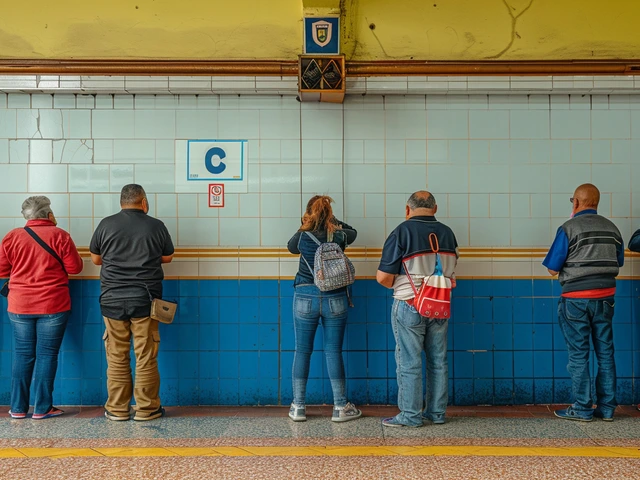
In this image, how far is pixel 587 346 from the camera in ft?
16.4

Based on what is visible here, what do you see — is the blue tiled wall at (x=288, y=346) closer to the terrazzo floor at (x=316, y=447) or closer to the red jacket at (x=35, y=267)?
the terrazzo floor at (x=316, y=447)

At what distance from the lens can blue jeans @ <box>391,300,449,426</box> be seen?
4.83 m

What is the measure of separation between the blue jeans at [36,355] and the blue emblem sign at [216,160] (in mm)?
1619

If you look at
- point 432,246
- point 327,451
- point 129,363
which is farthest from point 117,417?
point 432,246

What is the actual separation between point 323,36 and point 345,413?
3131mm

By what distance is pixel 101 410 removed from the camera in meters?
5.52

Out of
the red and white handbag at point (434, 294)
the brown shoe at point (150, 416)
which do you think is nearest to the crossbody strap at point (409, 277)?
the red and white handbag at point (434, 294)

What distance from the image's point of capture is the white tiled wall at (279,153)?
5.69m

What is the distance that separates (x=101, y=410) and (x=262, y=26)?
356 centimetres

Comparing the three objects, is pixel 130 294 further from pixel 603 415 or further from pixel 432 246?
pixel 603 415

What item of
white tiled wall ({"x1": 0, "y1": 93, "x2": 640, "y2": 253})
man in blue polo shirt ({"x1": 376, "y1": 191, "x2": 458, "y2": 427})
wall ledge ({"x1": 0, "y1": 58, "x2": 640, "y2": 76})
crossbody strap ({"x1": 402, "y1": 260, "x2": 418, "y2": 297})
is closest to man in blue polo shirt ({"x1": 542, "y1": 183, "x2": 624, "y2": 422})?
white tiled wall ({"x1": 0, "y1": 93, "x2": 640, "y2": 253})

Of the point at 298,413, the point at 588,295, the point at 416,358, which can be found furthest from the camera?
the point at 298,413

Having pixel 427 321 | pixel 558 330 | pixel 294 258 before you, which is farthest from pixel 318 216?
pixel 558 330

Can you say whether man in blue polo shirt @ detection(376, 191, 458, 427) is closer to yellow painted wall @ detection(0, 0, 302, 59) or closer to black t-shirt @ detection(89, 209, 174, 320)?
black t-shirt @ detection(89, 209, 174, 320)
